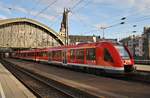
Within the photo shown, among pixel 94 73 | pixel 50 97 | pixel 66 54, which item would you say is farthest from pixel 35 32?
pixel 50 97

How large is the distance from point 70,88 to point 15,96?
15.7 ft

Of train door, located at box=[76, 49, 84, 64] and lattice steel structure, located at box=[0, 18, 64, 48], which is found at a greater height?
lattice steel structure, located at box=[0, 18, 64, 48]

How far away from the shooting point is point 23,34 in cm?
15425

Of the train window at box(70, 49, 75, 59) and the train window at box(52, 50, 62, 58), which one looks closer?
the train window at box(70, 49, 75, 59)

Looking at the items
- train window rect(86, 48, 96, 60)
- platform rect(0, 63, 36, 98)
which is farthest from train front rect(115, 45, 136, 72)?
platform rect(0, 63, 36, 98)

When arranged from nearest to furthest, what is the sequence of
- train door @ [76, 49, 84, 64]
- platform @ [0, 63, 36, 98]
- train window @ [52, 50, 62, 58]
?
platform @ [0, 63, 36, 98], train door @ [76, 49, 84, 64], train window @ [52, 50, 62, 58]

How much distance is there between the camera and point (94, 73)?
2938 centimetres

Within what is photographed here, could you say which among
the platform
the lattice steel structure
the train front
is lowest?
the platform

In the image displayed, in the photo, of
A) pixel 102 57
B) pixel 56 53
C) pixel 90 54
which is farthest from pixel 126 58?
pixel 56 53

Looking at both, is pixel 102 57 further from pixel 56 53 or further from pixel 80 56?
pixel 56 53

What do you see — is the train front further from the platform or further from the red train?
the platform

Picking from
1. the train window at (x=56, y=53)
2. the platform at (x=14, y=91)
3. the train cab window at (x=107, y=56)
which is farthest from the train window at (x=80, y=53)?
the platform at (x=14, y=91)

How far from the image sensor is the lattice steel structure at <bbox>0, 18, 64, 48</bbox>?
148 metres

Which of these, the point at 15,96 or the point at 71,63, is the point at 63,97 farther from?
the point at 71,63
